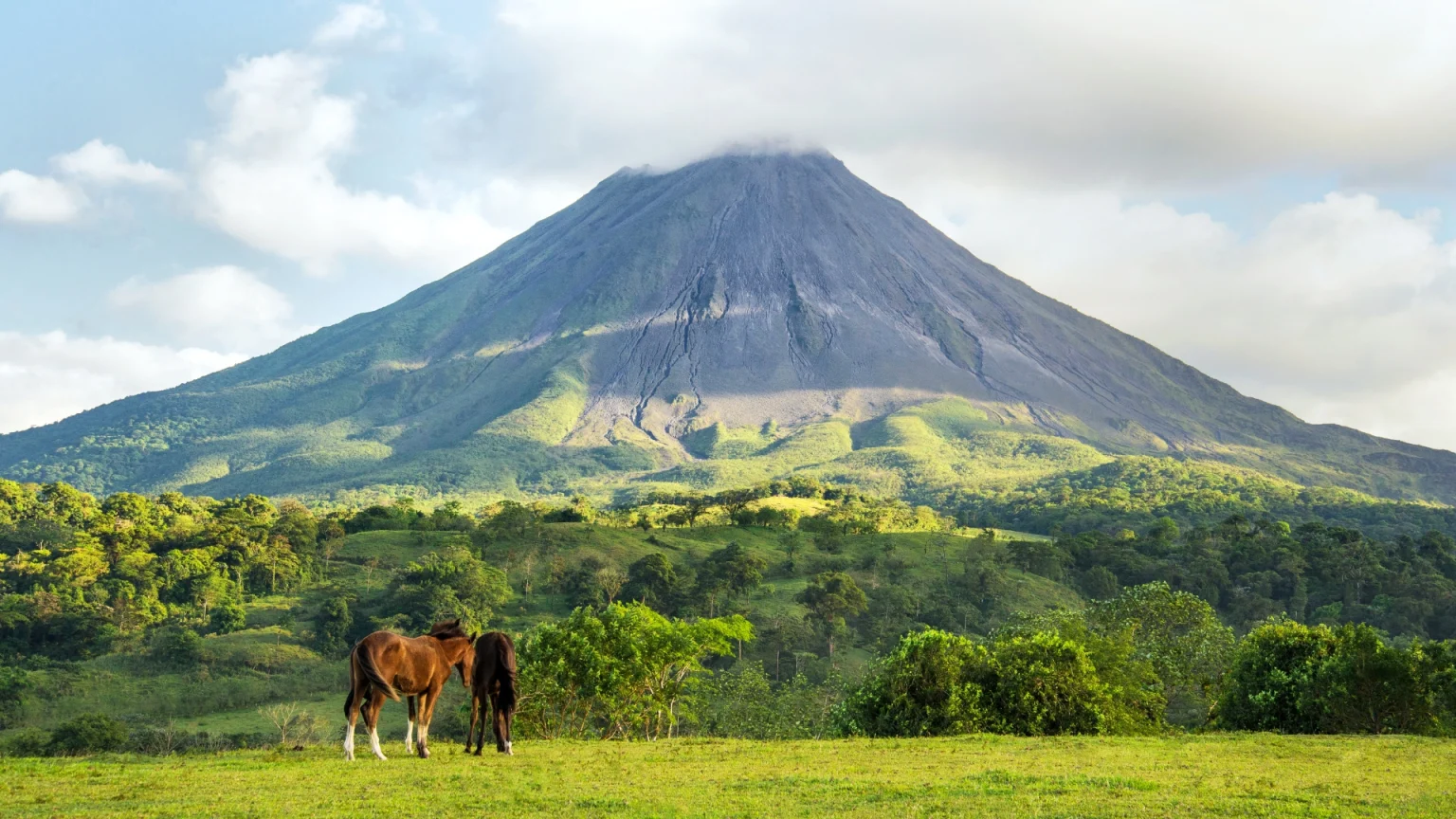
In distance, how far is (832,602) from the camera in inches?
2445

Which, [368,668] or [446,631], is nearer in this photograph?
[368,668]

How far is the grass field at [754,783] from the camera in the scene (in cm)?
1144

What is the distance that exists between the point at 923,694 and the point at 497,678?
1198 cm

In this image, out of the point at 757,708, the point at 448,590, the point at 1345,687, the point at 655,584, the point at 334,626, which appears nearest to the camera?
the point at 1345,687

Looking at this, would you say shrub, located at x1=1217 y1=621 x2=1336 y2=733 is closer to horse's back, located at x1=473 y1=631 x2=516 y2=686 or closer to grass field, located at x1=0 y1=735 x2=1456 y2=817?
grass field, located at x1=0 y1=735 x2=1456 y2=817

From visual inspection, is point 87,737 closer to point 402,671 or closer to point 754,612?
point 402,671

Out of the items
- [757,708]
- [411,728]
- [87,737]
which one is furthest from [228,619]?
[411,728]

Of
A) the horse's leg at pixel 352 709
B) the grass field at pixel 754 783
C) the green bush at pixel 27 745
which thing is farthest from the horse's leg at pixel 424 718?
the green bush at pixel 27 745

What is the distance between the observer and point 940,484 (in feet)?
506

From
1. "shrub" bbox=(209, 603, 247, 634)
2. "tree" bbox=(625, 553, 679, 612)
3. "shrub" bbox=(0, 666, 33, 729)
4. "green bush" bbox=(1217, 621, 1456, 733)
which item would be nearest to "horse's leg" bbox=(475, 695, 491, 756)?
"green bush" bbox=(1217, 621, 1456, 733)

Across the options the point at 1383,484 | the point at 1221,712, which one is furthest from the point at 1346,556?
the point at 1383,484

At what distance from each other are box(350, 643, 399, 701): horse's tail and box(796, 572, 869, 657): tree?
4782 cm

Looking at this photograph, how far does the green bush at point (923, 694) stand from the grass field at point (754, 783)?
227 inches

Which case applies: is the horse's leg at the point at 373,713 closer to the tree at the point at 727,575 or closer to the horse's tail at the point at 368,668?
the horse's tail at the point at 368,668
